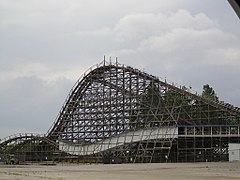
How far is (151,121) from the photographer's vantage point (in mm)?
60812

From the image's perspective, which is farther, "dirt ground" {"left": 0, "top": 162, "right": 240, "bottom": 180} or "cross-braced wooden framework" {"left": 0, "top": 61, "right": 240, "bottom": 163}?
"cross-braced wooden framework" {"left": 0, "top": 61, "right": 240, "bottom": 163}

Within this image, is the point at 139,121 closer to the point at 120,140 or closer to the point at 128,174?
the point at 120,140

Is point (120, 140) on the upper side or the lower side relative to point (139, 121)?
lower

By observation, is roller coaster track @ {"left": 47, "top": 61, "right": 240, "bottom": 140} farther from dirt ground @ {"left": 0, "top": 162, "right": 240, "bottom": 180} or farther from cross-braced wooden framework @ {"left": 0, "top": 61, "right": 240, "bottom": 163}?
dirt ground @ {"left": 0, "top": 162, "right": 240, "bottom": 180}

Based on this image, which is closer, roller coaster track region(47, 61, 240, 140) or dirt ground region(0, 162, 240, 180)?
dirt ground region(0, 162, 240, 180)

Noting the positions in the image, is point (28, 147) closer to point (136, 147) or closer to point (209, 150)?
point (136, 147)

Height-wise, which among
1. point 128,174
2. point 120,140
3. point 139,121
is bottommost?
point 128,174

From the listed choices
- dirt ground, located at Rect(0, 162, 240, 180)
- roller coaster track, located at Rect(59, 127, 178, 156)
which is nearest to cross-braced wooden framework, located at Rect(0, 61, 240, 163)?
roller coaster track, located at Rect(59, 127, 178, 156)

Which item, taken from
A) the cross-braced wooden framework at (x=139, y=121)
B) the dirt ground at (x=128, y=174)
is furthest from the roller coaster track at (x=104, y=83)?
the dirt ground at (x=128, y=174)

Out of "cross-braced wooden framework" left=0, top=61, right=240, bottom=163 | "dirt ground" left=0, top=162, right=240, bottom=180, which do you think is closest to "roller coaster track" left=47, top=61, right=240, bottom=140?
"cross-braced wooden framework" left=0, top=61, right=240, bottom=163

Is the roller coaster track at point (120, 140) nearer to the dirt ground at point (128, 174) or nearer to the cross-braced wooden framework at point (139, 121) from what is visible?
the cross-braced wooden framework at point (139, 121)

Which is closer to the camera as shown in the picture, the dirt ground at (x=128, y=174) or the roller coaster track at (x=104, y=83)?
the dirt ground at (x=128, y=174)

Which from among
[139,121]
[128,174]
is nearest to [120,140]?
[139,121]

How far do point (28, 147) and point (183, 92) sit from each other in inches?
1151
